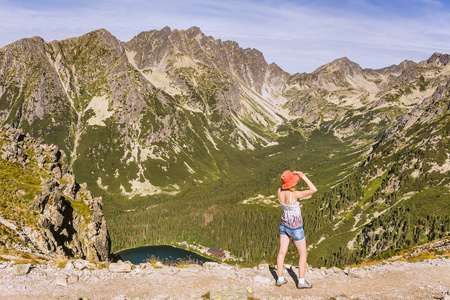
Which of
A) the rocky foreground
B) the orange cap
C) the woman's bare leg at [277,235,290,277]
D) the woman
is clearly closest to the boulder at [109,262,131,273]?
the rocky foreground

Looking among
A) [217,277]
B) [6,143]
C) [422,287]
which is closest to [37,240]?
[217,277]

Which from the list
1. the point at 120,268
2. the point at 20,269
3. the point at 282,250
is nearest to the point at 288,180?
the point at 282,250

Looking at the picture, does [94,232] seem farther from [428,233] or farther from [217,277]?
[428,233]

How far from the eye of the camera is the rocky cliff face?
3841 cm

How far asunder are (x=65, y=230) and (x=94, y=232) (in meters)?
7.68

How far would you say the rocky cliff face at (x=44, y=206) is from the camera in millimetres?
38406

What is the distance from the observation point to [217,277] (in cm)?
2047

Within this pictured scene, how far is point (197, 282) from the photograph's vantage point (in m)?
19.6

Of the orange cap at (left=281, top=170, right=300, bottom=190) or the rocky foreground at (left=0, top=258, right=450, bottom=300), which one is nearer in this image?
the rocky foreground at (left=0, top=258, right=450, bottom=300)

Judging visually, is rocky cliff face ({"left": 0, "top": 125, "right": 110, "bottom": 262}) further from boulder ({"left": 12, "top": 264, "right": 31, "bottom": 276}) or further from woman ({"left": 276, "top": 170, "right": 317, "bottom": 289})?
woman ({"left": 276, "top": 170, "right": 317, "bottom": 289})

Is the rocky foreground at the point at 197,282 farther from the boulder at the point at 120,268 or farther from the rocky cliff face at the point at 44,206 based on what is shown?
the rocky cliff face at the point at 44,206

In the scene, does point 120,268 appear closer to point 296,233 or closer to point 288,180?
point 296,233

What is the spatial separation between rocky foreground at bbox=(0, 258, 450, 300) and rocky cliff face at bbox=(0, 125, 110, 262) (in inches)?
607

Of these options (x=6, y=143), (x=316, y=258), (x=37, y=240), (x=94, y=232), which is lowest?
(x=316, y=258)
